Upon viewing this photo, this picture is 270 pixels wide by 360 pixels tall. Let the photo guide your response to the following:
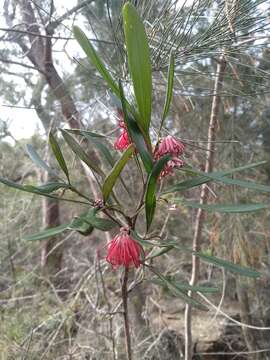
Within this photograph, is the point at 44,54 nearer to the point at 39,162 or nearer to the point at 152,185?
the point at 39,162

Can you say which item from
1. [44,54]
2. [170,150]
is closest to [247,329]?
[44,54]

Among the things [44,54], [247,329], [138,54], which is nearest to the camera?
[138,54]

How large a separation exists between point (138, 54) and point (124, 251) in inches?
10.4

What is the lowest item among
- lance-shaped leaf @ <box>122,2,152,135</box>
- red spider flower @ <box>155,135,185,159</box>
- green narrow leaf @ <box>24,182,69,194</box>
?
green narrow leaf @ <box>24,182,69,194</box>

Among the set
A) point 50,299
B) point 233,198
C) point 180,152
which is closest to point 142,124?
point 180,152

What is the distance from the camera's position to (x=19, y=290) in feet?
7.62

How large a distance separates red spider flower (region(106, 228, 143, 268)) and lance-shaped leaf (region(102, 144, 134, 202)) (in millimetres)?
64

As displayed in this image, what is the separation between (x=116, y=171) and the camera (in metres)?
0.50

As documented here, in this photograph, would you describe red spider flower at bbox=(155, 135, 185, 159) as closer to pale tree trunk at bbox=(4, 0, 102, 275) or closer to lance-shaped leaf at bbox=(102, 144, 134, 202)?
lance-shaped leaf at bbox=(102, 144, 134, 202)

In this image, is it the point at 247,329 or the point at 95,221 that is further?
the point at 247,329

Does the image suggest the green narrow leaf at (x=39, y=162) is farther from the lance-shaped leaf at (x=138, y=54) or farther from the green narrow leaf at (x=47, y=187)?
the lance-shaped leaf at (x=138, y=54)

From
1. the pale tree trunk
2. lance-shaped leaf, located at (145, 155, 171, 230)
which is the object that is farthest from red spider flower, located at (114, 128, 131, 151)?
the pale tree trunk

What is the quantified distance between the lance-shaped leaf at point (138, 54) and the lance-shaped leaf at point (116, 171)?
2.2 inches

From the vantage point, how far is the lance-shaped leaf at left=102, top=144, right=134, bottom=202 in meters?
0.48
